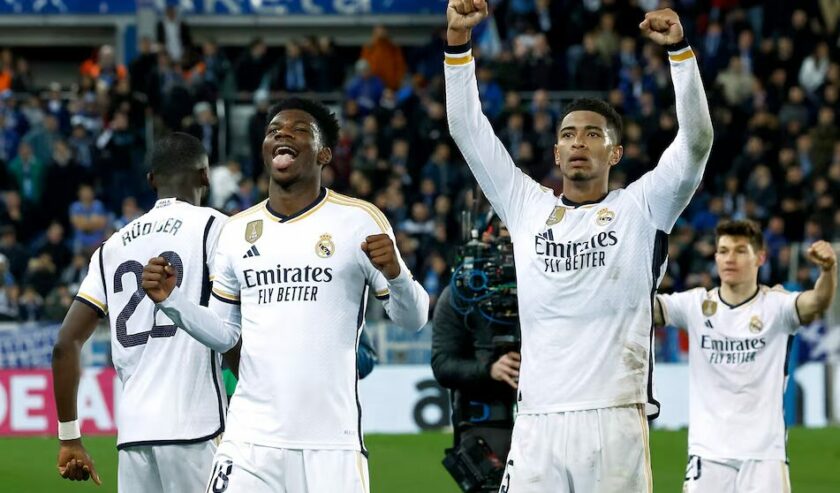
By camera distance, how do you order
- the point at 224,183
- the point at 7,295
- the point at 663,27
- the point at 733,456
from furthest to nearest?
the point at 224,183 < the point at 7,295 < the point at 733,456 < the point at 663,27

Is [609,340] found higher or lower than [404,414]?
higher

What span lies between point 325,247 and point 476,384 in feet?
6.09

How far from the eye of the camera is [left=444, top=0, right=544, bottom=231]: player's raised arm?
20.5 feet

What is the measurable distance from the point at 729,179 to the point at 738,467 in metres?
13.0

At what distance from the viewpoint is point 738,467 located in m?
8.24

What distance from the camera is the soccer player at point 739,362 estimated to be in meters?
8.23

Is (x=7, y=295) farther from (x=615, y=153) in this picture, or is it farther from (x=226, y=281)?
(x=615, y=153)

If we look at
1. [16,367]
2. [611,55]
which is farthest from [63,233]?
[611,55]

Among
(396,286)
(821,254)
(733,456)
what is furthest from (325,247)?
(733,456)

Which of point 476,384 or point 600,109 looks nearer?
point 600,109

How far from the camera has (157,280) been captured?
19.0 feet

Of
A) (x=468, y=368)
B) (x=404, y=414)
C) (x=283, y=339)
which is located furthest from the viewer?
(x=404, y=414)

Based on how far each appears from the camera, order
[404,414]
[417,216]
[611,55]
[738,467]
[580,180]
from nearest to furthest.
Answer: [580,180], [738,467], [404,414], [417,216], [611,55]

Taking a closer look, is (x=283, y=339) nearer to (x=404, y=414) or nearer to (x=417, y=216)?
(x=404, y=414)
